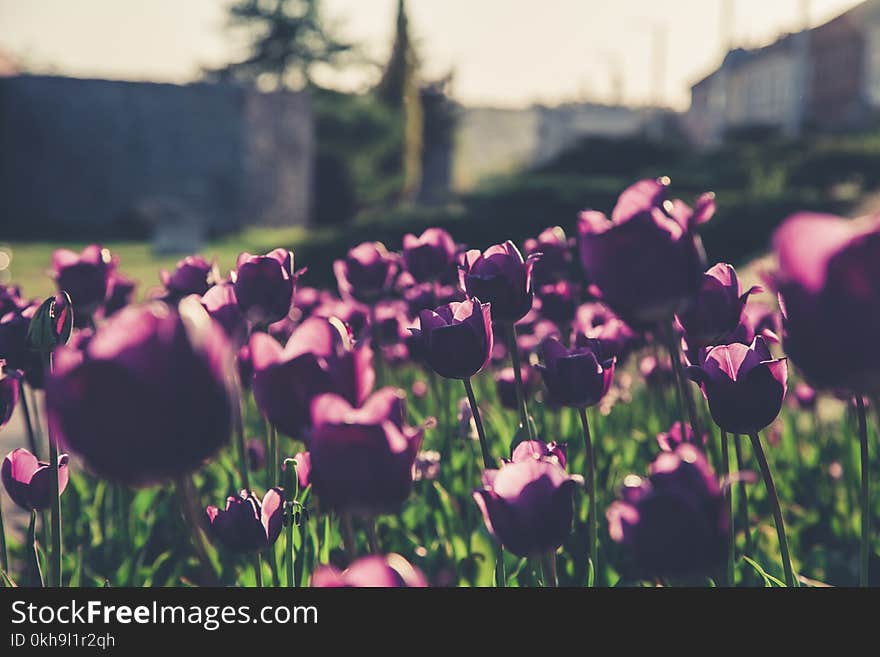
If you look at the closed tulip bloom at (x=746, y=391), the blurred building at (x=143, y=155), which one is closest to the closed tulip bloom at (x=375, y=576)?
the closed tulip bloom at (x=746, y=391)

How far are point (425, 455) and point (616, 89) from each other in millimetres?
45630

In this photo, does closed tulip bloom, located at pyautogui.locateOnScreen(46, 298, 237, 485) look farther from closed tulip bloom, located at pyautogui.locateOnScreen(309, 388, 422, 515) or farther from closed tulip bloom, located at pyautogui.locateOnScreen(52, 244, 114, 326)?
closed tulip bloom, located at pyautogui.locateOnScreen(52, 244, 114, 326)

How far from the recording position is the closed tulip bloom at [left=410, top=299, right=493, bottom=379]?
3.51 ft

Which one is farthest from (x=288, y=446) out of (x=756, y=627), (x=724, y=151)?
(x=724, y=151)

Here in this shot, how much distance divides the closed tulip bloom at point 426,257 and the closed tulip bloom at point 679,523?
1179 mm

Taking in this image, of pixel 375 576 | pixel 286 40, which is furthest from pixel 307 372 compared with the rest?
pixel 286 40

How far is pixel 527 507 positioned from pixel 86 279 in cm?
111

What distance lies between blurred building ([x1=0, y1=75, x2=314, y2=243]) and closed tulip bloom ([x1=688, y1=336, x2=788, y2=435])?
707 inches

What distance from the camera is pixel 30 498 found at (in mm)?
1286

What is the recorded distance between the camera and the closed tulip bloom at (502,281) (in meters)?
1.21

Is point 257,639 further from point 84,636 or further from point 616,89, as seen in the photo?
point 616,89

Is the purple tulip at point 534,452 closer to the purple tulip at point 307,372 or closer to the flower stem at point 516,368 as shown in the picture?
the flower stem at point 516,368

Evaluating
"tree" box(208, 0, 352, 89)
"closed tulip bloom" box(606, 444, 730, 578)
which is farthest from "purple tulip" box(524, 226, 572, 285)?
"tree" box(208, 0, 352, 89)

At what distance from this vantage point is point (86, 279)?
1666mm
